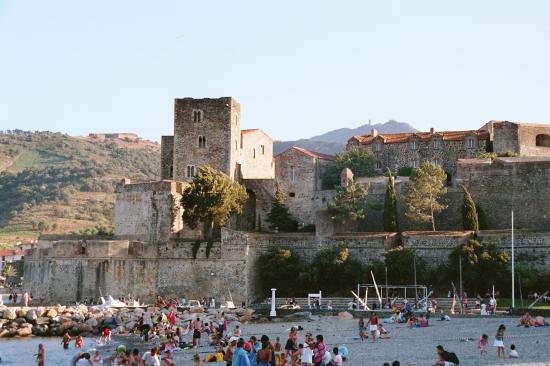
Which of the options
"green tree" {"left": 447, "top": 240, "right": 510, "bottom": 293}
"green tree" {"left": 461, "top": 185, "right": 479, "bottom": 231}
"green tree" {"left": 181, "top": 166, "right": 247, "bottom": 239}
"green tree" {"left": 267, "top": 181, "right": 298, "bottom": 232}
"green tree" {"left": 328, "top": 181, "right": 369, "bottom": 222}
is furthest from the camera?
"green tree" {"left": 267, "top": 181, "right": 298, "bottom": 232}

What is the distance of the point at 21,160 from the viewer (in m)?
166

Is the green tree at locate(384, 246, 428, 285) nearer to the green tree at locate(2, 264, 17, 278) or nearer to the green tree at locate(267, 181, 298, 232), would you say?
the green tree at locate(267, 181, 298, 232)

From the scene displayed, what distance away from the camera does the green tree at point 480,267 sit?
44.2 metres

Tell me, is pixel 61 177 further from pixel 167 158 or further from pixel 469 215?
pixel 469 215

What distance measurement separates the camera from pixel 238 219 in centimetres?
5716

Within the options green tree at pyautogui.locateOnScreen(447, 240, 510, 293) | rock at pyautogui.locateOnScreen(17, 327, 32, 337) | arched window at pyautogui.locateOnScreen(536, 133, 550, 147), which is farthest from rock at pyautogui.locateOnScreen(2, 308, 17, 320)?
arched window at pyautogui.locateOnScreen(536, 133, 550, 147)

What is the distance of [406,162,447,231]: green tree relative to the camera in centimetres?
5075

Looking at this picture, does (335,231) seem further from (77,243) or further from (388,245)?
(77,243)

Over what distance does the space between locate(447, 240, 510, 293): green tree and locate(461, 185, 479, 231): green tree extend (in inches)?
113

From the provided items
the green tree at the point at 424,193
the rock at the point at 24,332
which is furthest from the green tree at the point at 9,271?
the green tree at the point at 424,193

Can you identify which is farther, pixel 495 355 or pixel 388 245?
pixel 388 245

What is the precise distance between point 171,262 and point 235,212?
18.8 ft

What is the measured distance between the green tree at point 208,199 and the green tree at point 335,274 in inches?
287

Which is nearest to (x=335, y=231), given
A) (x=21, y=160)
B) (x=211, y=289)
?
(x=211, y=289)
